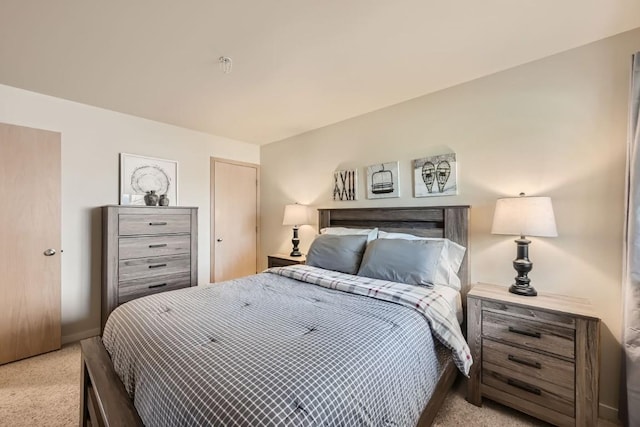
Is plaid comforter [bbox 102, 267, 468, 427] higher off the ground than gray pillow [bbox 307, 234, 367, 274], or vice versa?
gray pillow [bbox 307, 234, 367, 274]

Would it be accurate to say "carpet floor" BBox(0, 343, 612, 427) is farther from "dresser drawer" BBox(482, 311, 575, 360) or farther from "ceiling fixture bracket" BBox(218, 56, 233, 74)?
"ceiling fixture bracket" BBox(218, 56, 233, 74)

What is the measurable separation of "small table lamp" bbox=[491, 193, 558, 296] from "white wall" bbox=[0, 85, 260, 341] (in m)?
3.58

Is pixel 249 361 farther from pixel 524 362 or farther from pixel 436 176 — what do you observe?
pixel 436 176

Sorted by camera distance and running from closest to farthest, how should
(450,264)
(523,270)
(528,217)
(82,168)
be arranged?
(528,217) < (523,270) < (450,264) < (82,168)

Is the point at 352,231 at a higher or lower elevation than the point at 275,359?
higher

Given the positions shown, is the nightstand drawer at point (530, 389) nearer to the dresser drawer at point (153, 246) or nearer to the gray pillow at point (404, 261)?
the gray pillow at point (404, 261)

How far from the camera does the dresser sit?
2646 mm

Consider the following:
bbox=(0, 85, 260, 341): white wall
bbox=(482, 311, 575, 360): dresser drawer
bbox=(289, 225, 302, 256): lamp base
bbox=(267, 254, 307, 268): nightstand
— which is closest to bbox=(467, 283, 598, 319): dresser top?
bbox=(482, 311, 575, 360): dresser drawer

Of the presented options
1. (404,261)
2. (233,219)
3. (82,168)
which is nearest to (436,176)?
(404,261)

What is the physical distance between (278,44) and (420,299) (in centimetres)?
187

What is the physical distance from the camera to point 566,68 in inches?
76.0

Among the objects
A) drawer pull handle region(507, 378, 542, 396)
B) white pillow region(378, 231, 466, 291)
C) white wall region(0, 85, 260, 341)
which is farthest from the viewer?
white wall region(0, 85, 260, 341)

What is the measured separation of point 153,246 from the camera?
292 cm

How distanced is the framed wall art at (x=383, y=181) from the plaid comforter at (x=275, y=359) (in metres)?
1.25
